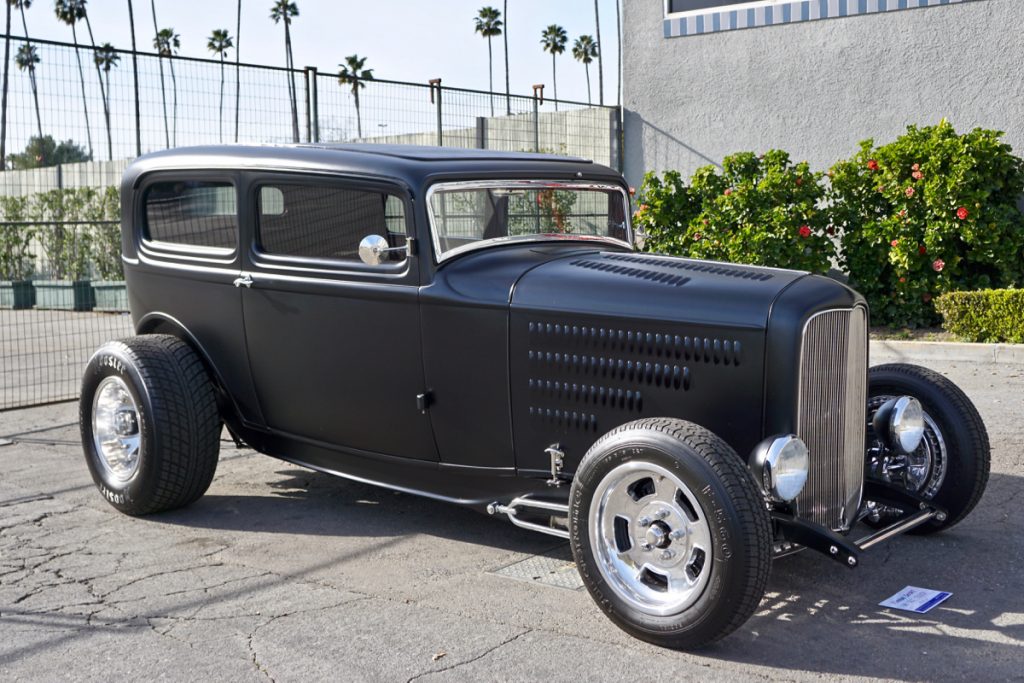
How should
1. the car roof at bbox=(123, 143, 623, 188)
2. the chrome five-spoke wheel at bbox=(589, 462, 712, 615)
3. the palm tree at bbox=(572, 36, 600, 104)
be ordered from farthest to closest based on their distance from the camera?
1. the palm tree at bbox=(572, 36, 600, 104)
2. the car roof at bbox=(123, 143, 623, 188)
3. the chrome five-spoke wheel at bbox=(589, 462, 712, 615)

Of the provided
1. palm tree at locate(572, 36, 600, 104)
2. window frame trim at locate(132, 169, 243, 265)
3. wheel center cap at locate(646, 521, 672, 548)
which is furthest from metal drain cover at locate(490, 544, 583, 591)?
palm tree at locate(572, 36, 600, 104)

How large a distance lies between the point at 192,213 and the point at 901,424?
3.50 meters

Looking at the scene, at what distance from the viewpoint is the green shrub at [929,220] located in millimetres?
9953

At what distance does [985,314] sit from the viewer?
9172mm

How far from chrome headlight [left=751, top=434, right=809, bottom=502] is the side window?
180cm

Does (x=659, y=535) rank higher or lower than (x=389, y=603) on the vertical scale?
higher

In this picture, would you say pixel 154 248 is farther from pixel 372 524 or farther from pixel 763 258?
pixel 763 258

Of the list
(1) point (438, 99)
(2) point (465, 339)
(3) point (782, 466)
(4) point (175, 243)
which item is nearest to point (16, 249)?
(1) point (438, 99)

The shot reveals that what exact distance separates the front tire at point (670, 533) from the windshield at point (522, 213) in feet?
4.31

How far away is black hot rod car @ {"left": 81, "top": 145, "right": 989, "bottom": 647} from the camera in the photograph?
3.62 m

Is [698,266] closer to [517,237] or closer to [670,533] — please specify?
[517,237]

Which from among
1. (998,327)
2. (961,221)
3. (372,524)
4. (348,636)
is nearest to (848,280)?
(961,221)

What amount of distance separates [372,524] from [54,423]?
349cm

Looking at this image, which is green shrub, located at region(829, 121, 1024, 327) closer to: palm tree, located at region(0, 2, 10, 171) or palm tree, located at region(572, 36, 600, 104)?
palm tree, located at region(0, 2, 10, 171)
